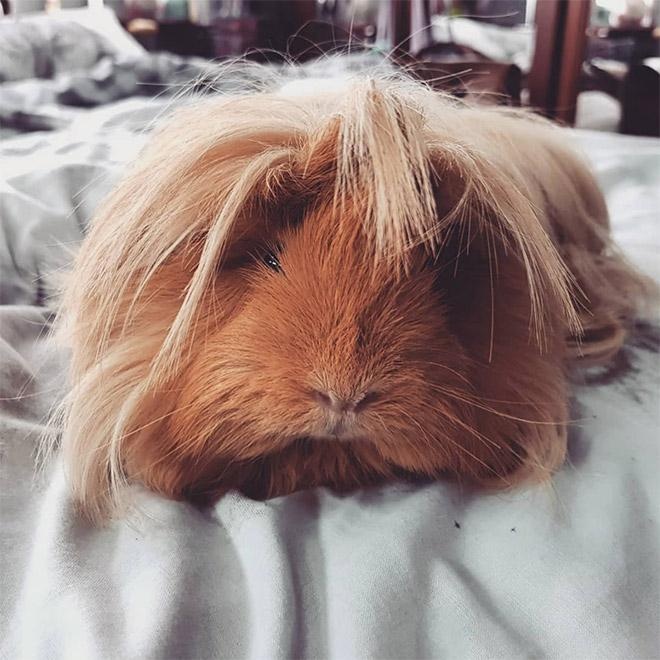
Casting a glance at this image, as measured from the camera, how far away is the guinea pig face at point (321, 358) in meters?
0.45

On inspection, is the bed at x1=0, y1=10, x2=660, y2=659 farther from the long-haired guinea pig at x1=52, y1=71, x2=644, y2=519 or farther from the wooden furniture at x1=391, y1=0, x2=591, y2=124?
the wooden furniture at x1=391, y1=0, x2=591, y2=124

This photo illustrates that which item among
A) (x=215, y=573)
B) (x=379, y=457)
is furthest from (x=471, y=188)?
(x=215, y=573)

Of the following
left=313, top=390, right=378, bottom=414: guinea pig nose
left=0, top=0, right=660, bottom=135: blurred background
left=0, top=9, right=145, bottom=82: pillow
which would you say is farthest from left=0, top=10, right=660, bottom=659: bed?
left=0, top=9, right=145, bottom=82: pillow

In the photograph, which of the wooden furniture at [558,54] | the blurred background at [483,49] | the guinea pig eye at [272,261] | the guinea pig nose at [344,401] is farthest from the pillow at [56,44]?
the guinea pig nose at [344,401]

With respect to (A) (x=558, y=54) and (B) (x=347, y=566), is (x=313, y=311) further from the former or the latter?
(A) (x=558, y=54)

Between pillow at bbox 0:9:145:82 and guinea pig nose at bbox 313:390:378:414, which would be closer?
guinea pig nose at bbox 313:390:378:414

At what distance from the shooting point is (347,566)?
19.6 inches

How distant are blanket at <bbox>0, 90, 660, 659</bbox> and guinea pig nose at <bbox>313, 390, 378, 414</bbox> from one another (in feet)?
0.41

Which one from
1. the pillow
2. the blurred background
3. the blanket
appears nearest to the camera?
the blanket

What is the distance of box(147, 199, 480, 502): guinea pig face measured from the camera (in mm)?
454

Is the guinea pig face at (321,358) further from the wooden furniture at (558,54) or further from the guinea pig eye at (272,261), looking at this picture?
the wooden furniture at (558,54)

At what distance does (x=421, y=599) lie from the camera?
48 centimetres

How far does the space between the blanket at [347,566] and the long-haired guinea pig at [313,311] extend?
0.03 m

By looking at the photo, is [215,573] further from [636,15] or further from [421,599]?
[636,15]
